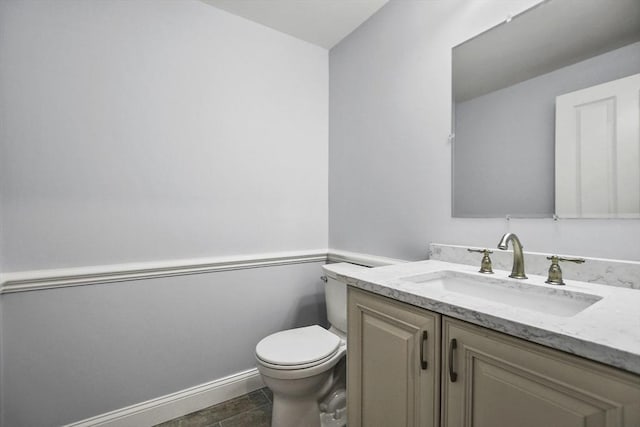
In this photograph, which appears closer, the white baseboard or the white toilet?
the white toilet

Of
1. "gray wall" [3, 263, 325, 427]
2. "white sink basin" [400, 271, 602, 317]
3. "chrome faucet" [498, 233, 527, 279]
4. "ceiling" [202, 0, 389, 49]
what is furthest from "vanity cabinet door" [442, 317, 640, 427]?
"ceiling" [202, 0, 389, 49]

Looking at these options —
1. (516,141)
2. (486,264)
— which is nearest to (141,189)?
(486,264)

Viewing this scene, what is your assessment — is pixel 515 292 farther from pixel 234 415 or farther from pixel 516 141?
pixel 234 415

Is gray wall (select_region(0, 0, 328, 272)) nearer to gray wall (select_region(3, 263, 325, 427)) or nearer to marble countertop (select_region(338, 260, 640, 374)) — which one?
gray wall (select_region(3, 263, 325, 427))

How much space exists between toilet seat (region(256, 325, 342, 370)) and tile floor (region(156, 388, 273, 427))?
0.46 m

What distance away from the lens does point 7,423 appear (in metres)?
1.21

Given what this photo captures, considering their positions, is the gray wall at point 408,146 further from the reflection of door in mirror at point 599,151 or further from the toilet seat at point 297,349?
the toilet seat at point 297,349

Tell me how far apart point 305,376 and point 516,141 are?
1.36m

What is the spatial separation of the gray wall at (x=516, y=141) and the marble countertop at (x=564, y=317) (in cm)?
33

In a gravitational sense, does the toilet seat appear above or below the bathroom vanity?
below

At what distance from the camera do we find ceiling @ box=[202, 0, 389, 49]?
65.3 inches

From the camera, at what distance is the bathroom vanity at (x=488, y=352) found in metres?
0.52

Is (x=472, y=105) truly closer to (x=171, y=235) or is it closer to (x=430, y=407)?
(x=430, y=407)

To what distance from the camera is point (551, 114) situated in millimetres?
1039
